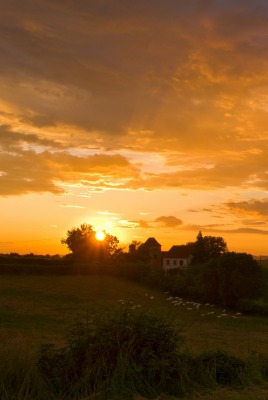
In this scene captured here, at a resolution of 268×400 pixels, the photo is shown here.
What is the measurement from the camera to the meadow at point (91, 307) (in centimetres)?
3114

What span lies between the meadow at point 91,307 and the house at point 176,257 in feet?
157

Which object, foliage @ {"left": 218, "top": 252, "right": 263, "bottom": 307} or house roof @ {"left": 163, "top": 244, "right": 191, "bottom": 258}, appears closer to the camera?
foliage @ {"left": 218, "top": 252, "right": 263, "bottom": 307}

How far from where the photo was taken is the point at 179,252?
115 meters

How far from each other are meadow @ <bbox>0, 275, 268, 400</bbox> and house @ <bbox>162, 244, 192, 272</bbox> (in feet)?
157

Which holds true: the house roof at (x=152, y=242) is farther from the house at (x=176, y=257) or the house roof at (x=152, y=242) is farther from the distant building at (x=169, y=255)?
the house at (x=176, y=257)

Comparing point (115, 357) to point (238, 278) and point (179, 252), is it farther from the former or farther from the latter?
point (179, 252)

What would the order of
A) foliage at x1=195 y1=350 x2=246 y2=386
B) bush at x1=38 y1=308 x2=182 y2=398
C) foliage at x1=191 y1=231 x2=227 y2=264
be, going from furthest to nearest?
foliage at x1=191 y1=231 x2=227 y2=264 < foliage at x1=195 y1=350 x2=246 y2=386 < bush at x1=38 y1=308 x2=182 y2=398

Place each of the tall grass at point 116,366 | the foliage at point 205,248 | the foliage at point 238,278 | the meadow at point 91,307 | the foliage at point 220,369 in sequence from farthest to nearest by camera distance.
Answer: the foliage at point 205,248 < the foliage at point 238,278 < the meadow at point 91,307 < the foliage at point 220,369 < the tall grass at point 116,366

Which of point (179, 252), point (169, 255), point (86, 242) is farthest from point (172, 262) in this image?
point (86, 242)

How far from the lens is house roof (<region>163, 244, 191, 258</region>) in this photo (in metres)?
113

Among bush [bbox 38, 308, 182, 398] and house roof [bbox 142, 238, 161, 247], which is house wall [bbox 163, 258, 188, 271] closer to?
house roof [bbox 142, 238, 161, 247]

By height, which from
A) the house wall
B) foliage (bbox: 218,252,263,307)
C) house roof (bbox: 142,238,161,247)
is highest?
house roof (bbox: 142,238,161,247)

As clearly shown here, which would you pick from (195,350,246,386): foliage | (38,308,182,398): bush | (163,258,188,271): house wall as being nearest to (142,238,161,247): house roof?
(163,258,188,271): house wall

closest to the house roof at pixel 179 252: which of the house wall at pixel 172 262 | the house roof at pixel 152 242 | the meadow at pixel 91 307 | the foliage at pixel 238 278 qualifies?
the house wall at pixel 172 262
